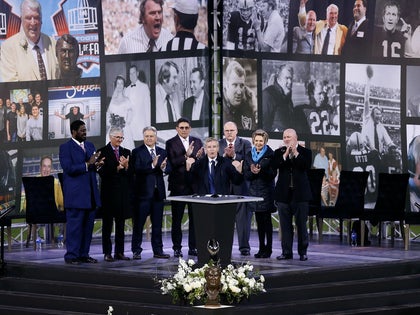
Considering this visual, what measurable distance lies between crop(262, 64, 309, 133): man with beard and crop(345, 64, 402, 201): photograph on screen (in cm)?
78

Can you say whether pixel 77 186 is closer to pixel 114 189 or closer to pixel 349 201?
pixel 114 189

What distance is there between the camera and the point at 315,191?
16.5 m

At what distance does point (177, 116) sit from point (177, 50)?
3.05 feet

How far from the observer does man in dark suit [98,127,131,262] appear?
14211 mm

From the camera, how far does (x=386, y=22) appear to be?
16.6 meters

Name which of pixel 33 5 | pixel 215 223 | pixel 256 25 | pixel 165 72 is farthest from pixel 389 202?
pixel 33 5

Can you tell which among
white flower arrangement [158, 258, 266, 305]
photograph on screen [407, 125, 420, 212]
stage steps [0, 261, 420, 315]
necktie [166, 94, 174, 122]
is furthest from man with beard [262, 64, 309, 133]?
white flower arrangement [158, 258, 266, 305]

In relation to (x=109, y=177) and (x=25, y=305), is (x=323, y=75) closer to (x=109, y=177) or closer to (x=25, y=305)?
(x=109, y=177)

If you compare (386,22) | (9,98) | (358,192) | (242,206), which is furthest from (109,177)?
(386,22)

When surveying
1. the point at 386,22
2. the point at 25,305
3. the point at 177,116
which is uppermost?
the point at 386,22

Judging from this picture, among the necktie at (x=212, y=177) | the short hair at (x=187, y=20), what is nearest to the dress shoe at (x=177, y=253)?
the necktie at (x=212, y=177)

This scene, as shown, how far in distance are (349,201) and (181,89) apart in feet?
10.3

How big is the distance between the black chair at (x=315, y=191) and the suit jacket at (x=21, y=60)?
3638mm

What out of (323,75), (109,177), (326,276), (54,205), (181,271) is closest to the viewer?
(181,271)
